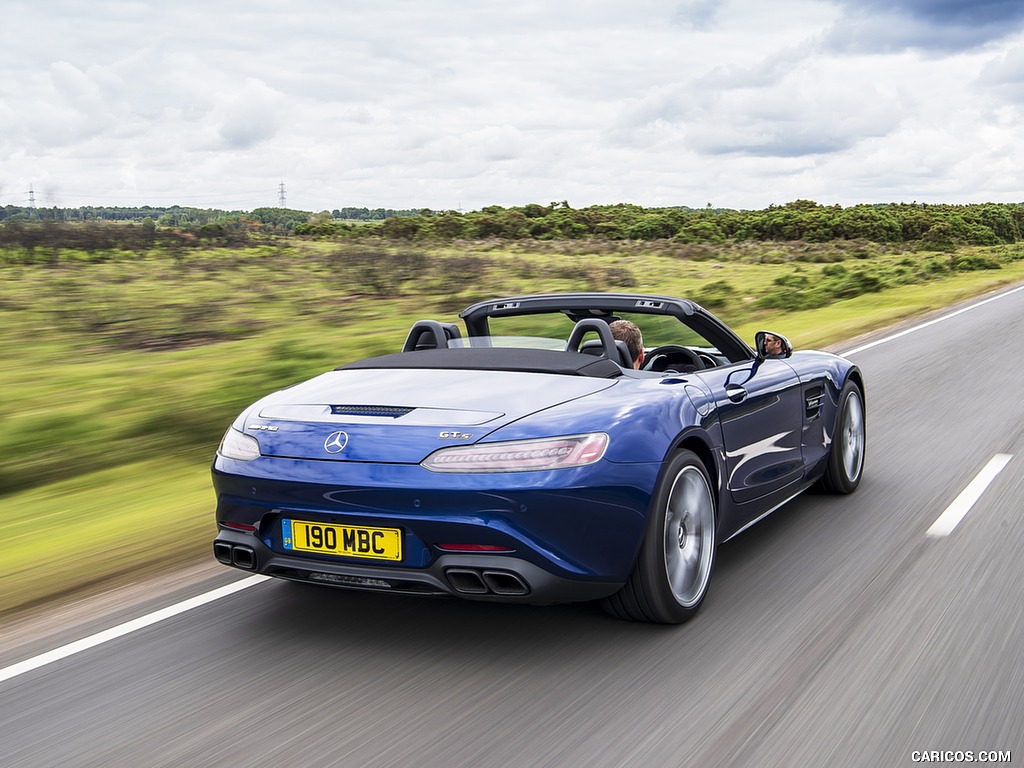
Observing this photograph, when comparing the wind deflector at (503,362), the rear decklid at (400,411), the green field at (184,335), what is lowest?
the green field at (184,335)

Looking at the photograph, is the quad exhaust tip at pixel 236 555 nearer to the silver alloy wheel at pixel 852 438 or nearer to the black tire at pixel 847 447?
the black tire at pixel 847 447

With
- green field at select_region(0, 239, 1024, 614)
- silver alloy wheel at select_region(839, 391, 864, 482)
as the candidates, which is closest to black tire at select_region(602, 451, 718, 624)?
silver alloy wheel at select_region(839, 391, 864, 482)

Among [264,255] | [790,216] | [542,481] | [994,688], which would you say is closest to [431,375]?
[542,481]

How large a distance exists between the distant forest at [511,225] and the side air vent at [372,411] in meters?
23.2

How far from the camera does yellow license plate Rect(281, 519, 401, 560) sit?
3.82 metres

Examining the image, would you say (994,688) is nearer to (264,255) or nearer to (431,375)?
(431,375)

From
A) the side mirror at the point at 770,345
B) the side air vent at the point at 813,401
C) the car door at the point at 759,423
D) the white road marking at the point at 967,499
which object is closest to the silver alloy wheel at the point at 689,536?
the car door at the point at 759,423

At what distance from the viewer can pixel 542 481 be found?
374 cm

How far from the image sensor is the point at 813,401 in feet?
19.5

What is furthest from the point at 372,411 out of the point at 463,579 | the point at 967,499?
the point at 967,499

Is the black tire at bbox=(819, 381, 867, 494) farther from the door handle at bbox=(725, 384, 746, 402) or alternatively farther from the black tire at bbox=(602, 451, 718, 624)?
the black tire at bbox=(602, 451, 718, 624)

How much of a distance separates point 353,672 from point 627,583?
1.06 m

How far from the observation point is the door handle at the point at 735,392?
15.9 ft

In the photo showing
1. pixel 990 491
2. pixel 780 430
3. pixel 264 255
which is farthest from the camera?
pixel 264 255
